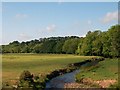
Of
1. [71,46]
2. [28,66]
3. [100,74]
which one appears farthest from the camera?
[71,46]

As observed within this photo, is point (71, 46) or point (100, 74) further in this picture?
point (71, 46)

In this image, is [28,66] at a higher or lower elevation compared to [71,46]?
lower

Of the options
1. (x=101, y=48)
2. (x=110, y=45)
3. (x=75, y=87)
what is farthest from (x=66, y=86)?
(x=101, y=48)

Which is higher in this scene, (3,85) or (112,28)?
(112,28)

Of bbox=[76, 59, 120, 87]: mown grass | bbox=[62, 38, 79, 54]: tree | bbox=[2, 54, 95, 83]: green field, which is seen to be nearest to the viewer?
bbox=[76, 59, 120, 87]: mown grass

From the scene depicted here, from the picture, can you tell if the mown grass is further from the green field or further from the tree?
the tree

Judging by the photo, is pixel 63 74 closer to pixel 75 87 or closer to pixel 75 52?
pixel 75 87

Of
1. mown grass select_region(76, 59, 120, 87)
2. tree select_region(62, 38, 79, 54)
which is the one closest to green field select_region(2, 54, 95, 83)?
mown grass select_region(76, 59, 120, 87)

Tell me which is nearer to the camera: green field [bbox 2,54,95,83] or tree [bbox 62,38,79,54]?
green field [bbox 2,54,95,83]

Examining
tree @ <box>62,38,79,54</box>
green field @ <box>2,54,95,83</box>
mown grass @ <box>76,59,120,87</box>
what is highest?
tree @ <box>62,38,79,54</box>

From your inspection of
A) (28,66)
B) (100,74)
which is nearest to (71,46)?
(28,66)

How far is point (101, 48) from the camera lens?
148 m

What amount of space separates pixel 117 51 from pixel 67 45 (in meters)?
66.3

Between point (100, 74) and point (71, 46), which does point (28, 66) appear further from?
point (71, 46)
